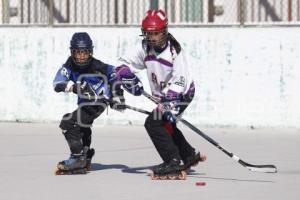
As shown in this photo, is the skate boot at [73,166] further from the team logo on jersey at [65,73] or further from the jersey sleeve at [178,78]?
the jersey sleeve at [178,78]

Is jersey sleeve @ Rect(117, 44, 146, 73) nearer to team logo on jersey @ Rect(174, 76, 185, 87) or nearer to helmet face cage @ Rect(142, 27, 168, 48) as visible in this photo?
helmet face cage @ Rect(142, 27, 168, 48)

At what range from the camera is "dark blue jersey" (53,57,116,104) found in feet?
30.2

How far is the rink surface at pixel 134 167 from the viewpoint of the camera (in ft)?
26.2

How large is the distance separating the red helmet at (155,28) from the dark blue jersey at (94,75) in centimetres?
62

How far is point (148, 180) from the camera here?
874 cm

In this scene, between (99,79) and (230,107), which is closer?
(99,79)

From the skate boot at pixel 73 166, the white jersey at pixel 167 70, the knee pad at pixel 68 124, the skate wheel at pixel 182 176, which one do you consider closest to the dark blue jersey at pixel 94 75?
the knee pad at pixel 68 124

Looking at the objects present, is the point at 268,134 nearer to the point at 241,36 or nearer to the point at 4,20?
the point at 241,36

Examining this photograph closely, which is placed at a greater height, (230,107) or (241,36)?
(241,36)

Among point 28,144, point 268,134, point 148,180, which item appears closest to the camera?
point 148,180

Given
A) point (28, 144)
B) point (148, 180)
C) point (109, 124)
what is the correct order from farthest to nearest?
1. point (109, 124)
2. point (28, 144)
3. point (148, 180)

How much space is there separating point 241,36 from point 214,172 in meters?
3.64

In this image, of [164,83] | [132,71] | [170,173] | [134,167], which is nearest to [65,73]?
[132,71]

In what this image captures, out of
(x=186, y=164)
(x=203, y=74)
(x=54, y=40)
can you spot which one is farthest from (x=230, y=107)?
(x=186, y=164)
